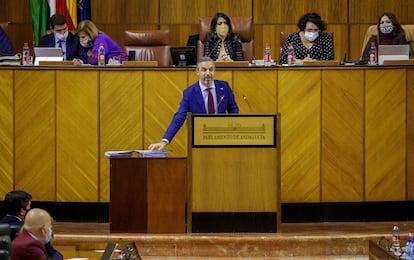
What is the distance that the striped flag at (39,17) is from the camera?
10.7 m

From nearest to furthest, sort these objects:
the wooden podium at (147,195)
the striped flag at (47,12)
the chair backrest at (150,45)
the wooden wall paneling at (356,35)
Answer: the wooden podium at (147,195)
the chair backrest at (150,45)
the striped flag at (47,12)
the wooden wall paneling at (356,35)

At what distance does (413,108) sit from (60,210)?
3.02 metres

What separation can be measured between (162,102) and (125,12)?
3.40 metres

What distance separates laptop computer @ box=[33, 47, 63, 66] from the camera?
28.5ft

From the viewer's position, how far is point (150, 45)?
1015cm

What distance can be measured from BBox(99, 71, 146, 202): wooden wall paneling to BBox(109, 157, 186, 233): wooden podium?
31.9 inches

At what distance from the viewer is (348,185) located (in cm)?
834

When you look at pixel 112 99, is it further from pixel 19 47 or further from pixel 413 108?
pixel 19 47

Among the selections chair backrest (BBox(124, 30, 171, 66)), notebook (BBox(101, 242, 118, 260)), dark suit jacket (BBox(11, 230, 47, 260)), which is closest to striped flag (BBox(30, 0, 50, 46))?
chair backrest (BBox(124, 30, 171, 66))

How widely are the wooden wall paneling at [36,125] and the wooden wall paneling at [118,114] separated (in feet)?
1.34

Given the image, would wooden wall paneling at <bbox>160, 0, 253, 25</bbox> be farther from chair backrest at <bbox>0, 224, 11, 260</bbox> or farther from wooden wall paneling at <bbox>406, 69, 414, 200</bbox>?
chair backrest at <bbox>0, 224, 11, 260</bbox>

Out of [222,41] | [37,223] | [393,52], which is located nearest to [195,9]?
[222,41]

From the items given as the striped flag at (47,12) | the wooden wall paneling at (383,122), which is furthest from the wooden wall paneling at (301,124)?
the striped flag at (47,12)

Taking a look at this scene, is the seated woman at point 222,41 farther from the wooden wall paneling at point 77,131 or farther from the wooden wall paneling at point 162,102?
the wooden wall paneling at point 77,131
